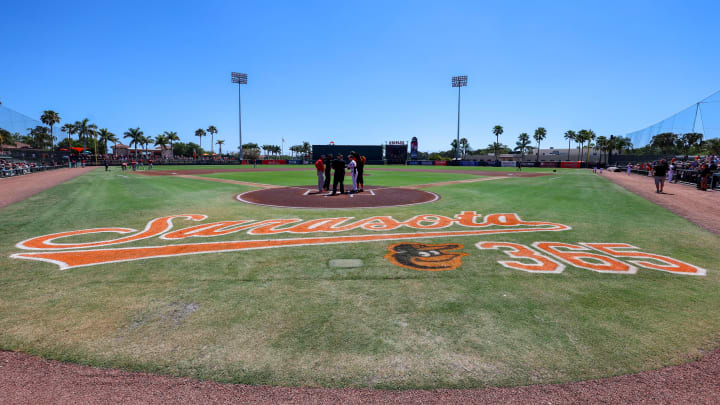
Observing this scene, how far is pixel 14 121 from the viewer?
39562mm

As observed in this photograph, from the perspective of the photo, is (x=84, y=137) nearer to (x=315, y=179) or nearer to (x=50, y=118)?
(x=50, y=118)

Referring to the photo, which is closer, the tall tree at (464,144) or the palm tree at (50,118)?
the palm tree at (50,118)

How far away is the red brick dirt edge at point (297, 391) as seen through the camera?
2.53m

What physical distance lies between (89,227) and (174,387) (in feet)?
25.5

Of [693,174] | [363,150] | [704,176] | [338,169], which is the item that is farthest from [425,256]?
[363,150]

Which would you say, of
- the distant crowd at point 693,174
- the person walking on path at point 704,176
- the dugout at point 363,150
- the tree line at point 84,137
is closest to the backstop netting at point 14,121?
the tree line at point 84,137

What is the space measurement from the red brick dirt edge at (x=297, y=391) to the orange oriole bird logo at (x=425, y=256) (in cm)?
279

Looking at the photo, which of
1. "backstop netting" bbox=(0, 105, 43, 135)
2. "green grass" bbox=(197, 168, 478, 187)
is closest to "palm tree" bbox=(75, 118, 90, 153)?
"backstop netting" bbox=(0, 105, 43, 135)

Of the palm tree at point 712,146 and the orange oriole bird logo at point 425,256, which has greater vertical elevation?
the palm tree at point 712,146

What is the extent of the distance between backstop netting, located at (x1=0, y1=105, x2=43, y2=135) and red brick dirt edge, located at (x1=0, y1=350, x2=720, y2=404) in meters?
52.1

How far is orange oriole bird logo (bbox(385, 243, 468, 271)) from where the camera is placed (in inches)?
216

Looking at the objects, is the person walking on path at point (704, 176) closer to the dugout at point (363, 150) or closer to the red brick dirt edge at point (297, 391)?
the red brick dirt edge at point (297, 391)

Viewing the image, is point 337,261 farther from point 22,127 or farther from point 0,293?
point 22,127

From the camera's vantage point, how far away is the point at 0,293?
172 inches
